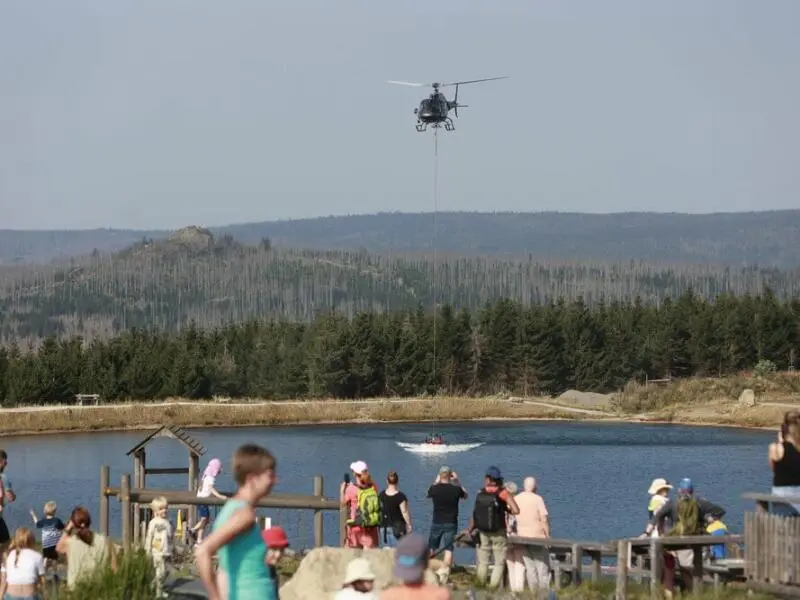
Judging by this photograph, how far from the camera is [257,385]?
4222 inches

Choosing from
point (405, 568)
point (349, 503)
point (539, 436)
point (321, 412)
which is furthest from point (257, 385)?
point (405, 568)

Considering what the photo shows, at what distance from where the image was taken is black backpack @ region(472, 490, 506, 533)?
17891mm

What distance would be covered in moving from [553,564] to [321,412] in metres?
75.1

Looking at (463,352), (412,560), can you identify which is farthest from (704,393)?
(412,560)

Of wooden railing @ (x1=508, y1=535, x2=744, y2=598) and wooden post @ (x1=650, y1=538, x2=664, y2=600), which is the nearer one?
wooden railing @ (x1=508, y1=535, x2=744, y2=598)

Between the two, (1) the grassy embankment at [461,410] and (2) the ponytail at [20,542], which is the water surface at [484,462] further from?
(2) the ponytail at [20,542]

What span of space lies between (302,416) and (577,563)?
74.7 meters

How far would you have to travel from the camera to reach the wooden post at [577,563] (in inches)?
712

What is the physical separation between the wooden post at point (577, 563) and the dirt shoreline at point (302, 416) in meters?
66.5

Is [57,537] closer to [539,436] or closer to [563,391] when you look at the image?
[539,436]

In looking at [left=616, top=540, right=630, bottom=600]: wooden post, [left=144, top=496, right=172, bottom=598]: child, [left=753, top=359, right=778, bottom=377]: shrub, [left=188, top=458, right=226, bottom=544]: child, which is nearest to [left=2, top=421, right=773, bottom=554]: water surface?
[left=188, top=458, right=226, bottom=544]: child

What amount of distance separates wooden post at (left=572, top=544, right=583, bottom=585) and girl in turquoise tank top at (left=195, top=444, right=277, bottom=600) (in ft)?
31.2

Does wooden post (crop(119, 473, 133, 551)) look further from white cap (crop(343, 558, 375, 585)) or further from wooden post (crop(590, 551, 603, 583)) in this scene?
white cap (crop(343, 558, 375, 585))

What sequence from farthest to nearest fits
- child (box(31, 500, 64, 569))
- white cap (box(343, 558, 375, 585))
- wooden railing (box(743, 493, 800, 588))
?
child (box(31, 500, 64, 569))
wooden railing (box(743, 493, 800, 588))
white cap (box(343, 558, 375, 585))
